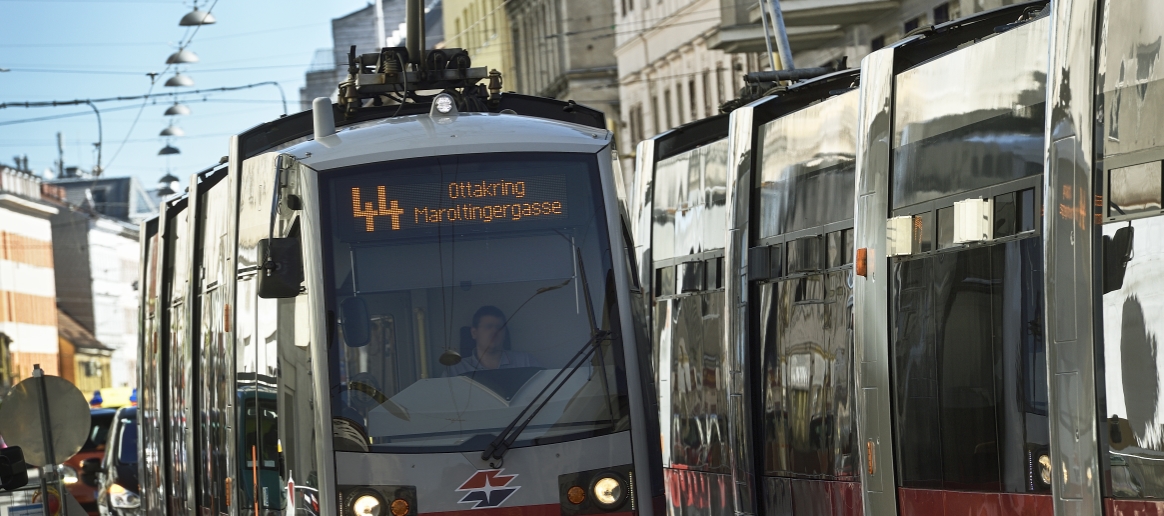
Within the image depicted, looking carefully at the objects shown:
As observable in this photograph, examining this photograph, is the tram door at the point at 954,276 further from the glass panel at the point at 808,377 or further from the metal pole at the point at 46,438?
the metal pole at the point at 46,438

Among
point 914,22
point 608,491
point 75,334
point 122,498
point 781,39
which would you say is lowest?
point 122,498

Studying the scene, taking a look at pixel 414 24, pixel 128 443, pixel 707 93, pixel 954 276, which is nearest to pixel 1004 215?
pixel 954 276

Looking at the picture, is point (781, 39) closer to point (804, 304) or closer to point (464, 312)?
point (804, 304)

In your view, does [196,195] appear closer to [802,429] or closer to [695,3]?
[802,429]

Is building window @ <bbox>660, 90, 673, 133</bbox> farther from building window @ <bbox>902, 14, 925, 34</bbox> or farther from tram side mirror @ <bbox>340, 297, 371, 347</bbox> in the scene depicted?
tram side mirror @ <bbox>340, 297, 371, 347</bbox>

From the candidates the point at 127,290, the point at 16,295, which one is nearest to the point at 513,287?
the point at 16,295

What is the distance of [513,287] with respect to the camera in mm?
10641

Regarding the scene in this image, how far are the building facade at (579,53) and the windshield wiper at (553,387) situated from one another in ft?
149

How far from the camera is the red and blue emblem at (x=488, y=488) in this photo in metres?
10.4

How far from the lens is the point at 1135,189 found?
691 centimetres

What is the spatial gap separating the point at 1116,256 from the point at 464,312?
14.1ft

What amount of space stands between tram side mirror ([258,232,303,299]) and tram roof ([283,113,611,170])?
0.48 m

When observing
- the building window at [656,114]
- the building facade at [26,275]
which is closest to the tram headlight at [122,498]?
the building window at [656,114]

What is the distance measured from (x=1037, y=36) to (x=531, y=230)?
333 cm
